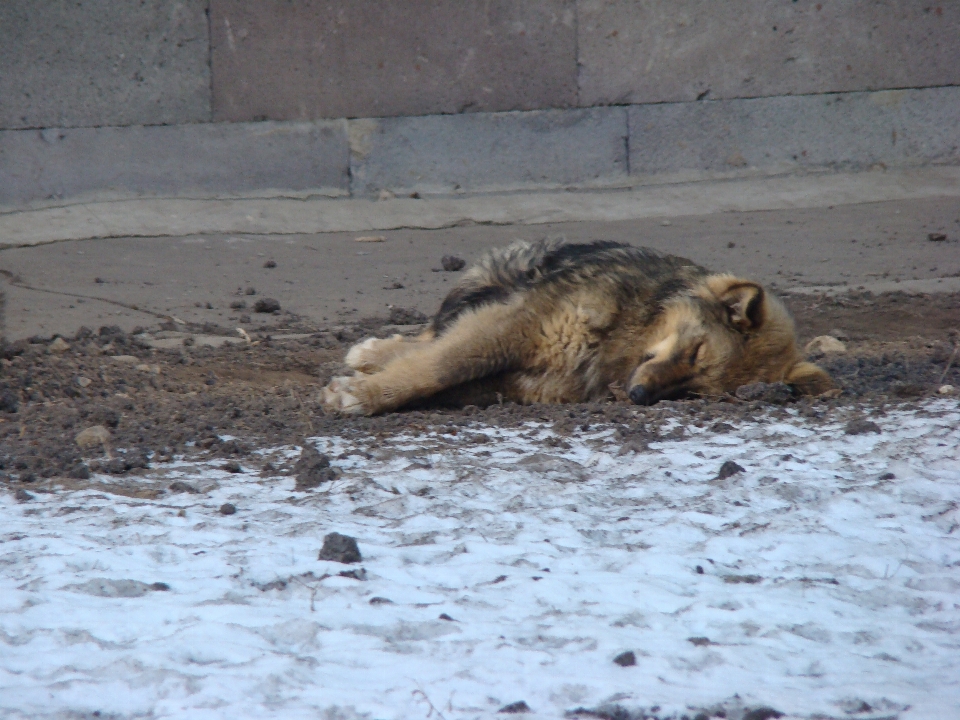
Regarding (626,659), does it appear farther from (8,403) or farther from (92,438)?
(8,403)

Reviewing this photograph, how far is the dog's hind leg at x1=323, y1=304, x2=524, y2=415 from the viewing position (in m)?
4.54

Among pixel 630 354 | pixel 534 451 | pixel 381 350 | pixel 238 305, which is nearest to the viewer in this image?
pixel 534 451

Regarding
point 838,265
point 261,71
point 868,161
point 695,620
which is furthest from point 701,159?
point 695,620

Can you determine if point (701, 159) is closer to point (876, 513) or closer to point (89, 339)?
point (89, 339)

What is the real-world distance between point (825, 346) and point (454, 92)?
486cm

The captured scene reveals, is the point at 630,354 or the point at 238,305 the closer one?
the point at 630,354

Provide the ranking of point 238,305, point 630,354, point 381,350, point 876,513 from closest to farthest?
1. point 876,513
2. point 630,354
3. point 381,350
4. point 238,305

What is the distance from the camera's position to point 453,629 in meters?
2.47

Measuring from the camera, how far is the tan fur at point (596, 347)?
181 inches

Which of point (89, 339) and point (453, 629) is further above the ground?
point (89, 339)

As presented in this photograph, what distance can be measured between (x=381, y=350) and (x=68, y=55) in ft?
18.1

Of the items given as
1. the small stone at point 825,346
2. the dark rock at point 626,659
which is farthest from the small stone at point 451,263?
the dark rock at point 626,659

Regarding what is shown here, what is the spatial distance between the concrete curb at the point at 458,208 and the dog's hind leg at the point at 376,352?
11.8ft

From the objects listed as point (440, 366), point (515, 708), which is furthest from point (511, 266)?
point (515, 708)
